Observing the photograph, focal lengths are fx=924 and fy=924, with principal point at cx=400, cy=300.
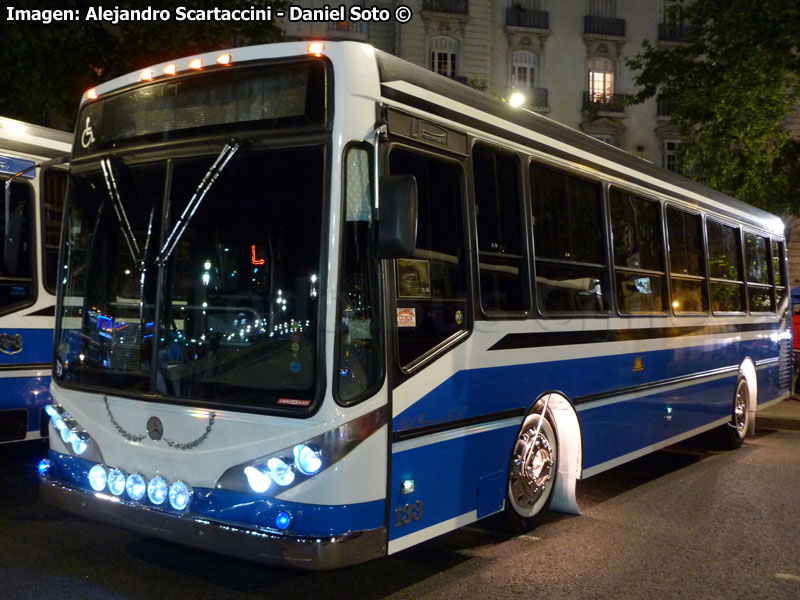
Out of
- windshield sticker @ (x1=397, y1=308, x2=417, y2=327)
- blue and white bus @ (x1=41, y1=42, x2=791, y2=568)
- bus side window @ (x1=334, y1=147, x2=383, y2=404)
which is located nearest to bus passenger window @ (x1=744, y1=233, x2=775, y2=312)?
blue and white bus @ (x1=41, y1=42, x2=791, y2=568)

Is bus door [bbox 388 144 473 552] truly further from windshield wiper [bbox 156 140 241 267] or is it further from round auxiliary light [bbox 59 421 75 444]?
round auxiliary light [bbox 59 421 75 444]

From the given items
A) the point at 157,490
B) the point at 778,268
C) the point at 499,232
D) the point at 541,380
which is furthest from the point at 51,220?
the point at 778,268

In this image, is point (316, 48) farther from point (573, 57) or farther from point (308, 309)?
point (573, 57)

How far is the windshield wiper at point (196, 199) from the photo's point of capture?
474 cm

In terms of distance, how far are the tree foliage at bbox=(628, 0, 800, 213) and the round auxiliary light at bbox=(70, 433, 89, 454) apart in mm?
13919

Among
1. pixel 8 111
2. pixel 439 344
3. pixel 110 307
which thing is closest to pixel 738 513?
pixel 439 344

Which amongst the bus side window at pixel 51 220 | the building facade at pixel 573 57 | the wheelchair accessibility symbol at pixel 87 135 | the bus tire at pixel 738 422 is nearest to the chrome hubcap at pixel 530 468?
the wheelchair accessibility symbol at pixel 87 135

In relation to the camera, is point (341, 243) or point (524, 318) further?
point (524, 318)

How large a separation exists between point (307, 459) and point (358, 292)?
0.84 meters

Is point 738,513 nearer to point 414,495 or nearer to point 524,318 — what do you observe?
point 524,318

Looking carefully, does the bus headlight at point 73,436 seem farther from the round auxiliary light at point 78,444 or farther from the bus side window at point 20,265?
the bus side window at point 20,265

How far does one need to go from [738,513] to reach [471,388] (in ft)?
10.3

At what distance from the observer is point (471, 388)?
17.5 ft

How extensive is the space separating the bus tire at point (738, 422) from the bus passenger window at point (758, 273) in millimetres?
949
